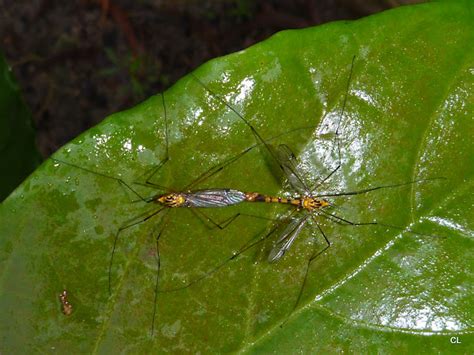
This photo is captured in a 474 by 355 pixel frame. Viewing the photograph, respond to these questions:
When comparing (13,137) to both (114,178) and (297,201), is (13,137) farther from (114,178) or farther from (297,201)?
(297,201)

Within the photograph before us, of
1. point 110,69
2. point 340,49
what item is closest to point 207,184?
point 340,49

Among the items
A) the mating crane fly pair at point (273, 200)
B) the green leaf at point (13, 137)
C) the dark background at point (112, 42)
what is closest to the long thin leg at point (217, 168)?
the mating crane fly pair at point (273, 200)

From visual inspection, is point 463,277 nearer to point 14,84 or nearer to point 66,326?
point 66,326

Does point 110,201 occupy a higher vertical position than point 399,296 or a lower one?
higher

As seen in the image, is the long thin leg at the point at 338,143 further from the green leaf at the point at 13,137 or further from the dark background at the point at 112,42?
the dark background at the point at 112,42

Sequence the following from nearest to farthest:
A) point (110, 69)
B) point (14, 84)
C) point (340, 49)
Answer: point (340, 49), point (14, 84), point (110, 69)

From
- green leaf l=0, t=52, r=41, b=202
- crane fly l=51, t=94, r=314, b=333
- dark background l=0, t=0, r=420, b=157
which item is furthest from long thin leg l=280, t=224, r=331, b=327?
dark background l=0, t=0, r=420, b=157
